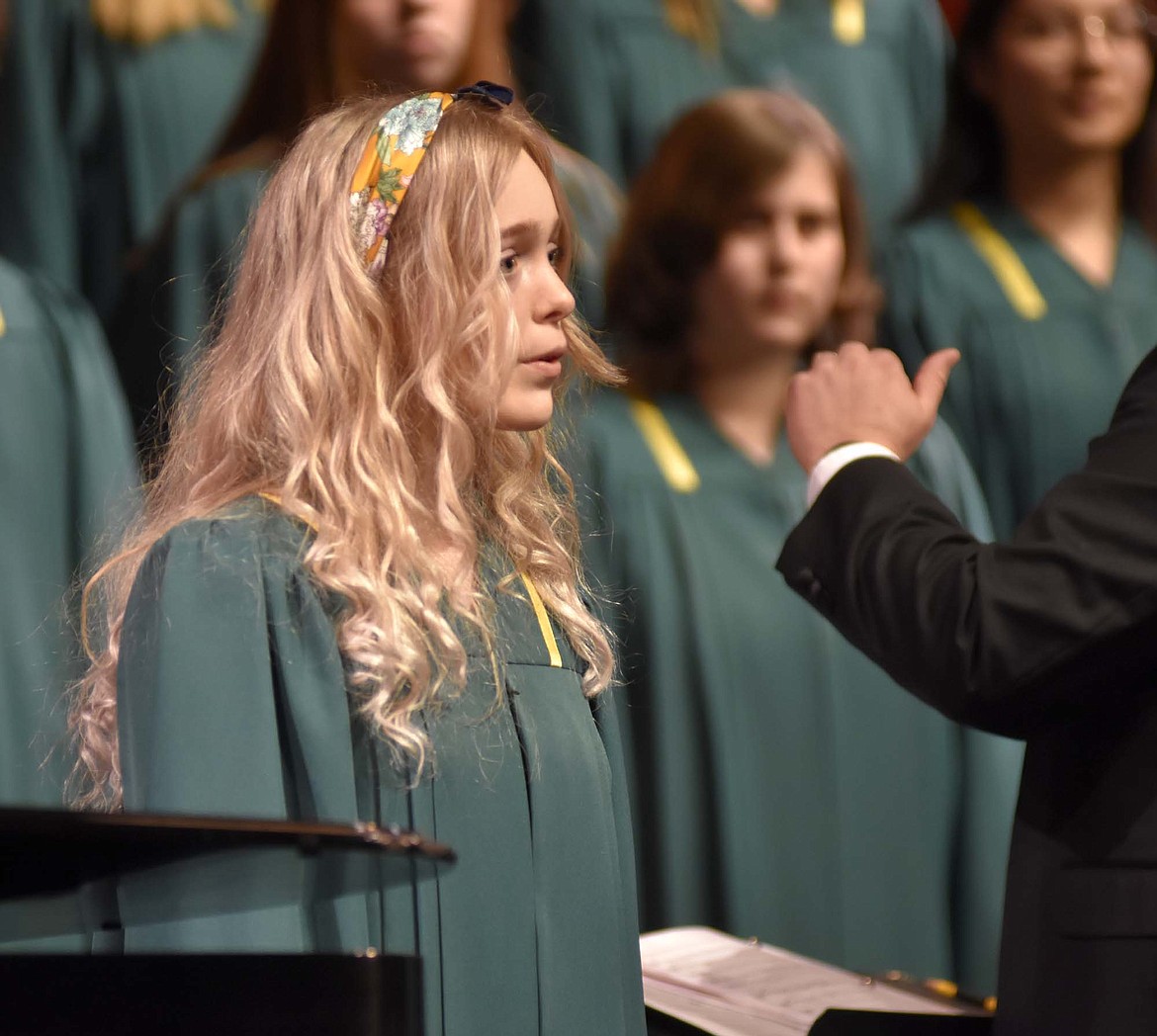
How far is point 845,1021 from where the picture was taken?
64.9 inches

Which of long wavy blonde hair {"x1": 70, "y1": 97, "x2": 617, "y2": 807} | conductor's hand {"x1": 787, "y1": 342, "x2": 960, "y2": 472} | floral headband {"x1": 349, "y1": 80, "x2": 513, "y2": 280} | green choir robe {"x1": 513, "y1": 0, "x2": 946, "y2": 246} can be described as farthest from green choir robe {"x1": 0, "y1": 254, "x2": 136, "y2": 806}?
conductor's hand {"x1": 787, "y1": 342, "x2": 960, "y2": 472}

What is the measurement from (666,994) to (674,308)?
66.5 inches

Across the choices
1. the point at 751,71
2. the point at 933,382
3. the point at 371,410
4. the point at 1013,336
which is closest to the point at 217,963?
the point at 371,410

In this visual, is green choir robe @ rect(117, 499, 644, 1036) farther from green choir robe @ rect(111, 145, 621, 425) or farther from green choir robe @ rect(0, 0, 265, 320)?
green choir robe @ rect(0, 0, 265, 320)

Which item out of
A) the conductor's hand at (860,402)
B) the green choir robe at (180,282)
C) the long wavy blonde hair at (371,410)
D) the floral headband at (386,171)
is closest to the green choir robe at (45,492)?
the green choir robe at (180,282)

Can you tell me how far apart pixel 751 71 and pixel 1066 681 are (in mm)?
2052

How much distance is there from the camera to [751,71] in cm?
330

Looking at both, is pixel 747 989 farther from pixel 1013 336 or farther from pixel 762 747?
pixel 1013 336

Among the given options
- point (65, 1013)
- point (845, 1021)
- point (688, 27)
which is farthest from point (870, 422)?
point (688, 27)

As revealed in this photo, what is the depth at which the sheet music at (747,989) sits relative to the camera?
5.82ft

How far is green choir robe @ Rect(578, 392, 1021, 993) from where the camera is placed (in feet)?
9.97

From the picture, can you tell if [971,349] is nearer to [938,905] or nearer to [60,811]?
[938,905]

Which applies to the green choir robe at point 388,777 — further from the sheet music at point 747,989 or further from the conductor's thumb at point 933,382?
the conductor's thumb at point 933,382

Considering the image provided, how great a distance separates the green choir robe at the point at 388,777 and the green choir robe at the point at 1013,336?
2.00m
